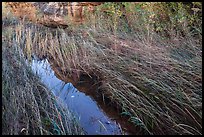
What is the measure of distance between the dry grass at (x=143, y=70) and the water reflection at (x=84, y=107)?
0.66 ft

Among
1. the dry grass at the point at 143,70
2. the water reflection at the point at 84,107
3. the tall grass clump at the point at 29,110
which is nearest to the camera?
the tall grass clump at the point at 29,110

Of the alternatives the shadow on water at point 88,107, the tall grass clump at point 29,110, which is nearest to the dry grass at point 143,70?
the shadow on water at point 88,107

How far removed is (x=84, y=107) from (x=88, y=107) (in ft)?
0.17

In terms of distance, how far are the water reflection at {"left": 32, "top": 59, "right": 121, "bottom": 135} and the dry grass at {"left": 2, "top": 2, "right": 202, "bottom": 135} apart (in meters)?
0.20

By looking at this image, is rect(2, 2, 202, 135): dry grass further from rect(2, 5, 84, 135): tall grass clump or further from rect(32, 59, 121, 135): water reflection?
rect(2, 5, 84, 135): tall grass clump

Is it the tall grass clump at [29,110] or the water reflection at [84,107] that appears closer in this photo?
the tall grass clump at [29,110]

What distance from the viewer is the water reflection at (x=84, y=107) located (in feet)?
9.24

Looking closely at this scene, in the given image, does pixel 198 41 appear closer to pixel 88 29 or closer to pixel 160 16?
pixel 160 16

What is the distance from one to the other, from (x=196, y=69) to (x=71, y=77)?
1914mm

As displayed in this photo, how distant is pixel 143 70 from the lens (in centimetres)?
335

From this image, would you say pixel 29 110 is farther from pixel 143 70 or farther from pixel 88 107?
pixel 143 70

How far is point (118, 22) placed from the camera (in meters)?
5.53

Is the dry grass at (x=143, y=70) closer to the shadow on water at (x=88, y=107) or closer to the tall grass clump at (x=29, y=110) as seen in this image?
the shadow on water at (x=88, y=107)

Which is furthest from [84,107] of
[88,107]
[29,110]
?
[29,110]
